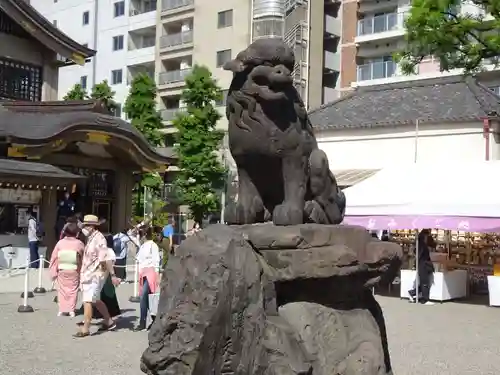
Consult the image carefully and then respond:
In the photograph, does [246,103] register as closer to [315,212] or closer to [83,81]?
[315,212]

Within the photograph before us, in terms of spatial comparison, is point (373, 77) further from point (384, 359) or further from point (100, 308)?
point (384, 359)

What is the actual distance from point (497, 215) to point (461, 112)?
36.4 ft

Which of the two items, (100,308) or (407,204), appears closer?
(100,308)

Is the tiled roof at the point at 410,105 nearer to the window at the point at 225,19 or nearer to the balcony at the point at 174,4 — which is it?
the window at the point at 225,19

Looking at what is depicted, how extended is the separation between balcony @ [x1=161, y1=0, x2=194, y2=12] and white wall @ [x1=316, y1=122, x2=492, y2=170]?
57.8 ft

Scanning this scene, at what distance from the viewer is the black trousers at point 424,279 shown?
47.9 ft

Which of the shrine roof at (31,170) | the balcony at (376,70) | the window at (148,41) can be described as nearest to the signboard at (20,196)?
the shrine roof at (31,170)

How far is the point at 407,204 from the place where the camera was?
550 inches

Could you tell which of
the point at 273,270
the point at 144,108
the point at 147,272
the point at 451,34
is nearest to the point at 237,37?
the point at 144,108

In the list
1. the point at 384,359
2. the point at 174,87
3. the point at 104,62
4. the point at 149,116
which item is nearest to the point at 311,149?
the point at 384,359

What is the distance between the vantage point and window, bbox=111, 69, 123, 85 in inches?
1718

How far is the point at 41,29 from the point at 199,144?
8.45 m

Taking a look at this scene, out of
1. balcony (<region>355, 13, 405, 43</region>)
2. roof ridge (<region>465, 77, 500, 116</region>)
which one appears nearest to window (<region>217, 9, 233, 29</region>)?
balcony (<region>355, 13, 405, 43</region>)

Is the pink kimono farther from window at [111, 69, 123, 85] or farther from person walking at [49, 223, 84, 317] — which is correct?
window at [111, 69, 123, 85]
